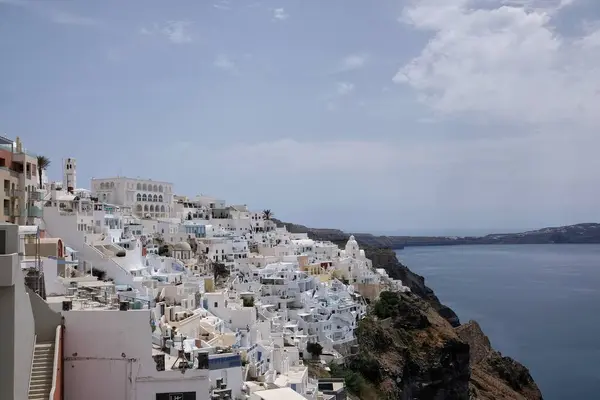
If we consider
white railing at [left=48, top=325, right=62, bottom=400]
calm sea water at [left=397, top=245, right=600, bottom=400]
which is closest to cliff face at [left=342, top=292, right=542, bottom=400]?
calm sea water at [left=397, top=245, right=600, bottom=400]

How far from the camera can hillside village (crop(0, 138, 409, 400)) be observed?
29.2ft

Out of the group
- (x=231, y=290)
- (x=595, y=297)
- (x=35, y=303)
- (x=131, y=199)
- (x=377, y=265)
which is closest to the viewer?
(x=35, y=303)

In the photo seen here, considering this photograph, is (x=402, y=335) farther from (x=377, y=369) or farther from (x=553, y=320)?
(x=553, y=320)

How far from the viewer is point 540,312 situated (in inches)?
2685

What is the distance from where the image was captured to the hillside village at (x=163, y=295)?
889 centimetres

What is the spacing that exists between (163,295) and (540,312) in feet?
188

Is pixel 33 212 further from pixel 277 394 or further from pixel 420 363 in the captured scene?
pixel 420 363

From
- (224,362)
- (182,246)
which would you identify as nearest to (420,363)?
(182,246)

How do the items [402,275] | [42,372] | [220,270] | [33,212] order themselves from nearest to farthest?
1. [42,372]
2. [33,212]
3. [220,270]
4. [402,275]

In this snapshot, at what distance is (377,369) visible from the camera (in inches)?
1204

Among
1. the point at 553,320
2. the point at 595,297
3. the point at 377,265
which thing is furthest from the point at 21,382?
the point at 595,297

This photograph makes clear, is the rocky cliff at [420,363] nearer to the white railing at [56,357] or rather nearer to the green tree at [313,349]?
the green tree at [313,349]

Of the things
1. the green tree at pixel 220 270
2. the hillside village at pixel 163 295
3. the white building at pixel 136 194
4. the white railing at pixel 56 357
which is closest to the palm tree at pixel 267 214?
the hillside village at pixel 163 295

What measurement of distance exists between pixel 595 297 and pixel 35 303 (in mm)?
83041
